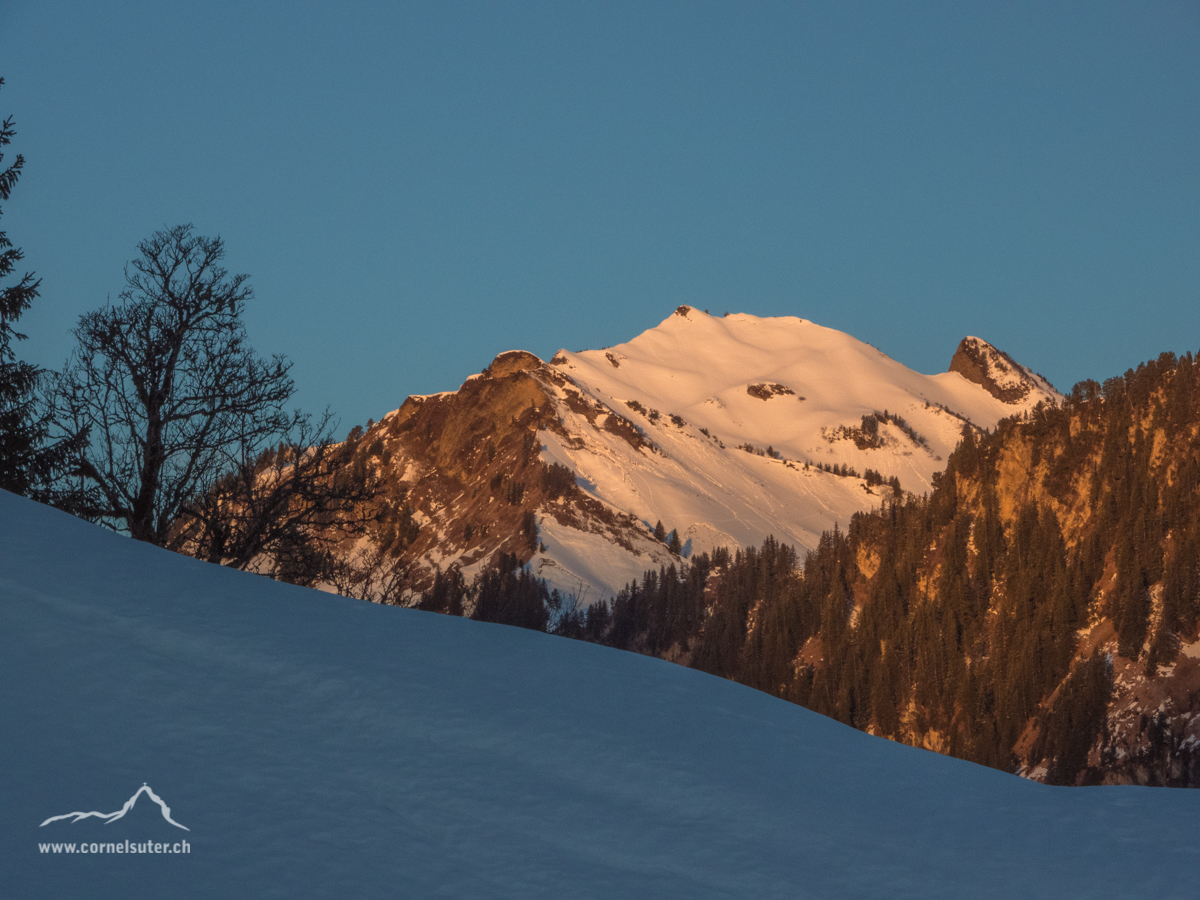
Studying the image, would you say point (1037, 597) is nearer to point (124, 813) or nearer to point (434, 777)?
point (434, 777)

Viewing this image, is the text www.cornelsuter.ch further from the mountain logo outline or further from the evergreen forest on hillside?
the evergreen forest on hillside

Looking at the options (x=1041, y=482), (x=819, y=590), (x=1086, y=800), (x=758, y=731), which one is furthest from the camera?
(x=819, y=590)

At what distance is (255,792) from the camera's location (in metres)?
8.06

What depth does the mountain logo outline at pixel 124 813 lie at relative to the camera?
24.0ft

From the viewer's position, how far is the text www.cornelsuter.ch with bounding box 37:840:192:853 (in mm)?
7066

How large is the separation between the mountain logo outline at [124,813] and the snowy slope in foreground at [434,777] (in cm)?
5

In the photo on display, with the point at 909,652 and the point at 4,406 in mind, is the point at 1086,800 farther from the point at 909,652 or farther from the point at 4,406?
the point at 909,652

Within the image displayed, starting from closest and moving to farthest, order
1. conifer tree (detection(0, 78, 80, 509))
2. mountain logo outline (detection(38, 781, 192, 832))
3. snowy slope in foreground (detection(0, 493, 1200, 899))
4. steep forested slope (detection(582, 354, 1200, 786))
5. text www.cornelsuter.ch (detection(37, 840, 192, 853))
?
text www.cornelsuter.ch (detection(37, 840, 192, 853)) < mountain logo outline (detection(38, 781, 192, 832)) < snowy slope in foreground (detection(0, 493, 1200, 899)) < conifer tree (detection(0, 78, 80, 509)) < steep forested slope (detection(582, 354, 1200, 786))

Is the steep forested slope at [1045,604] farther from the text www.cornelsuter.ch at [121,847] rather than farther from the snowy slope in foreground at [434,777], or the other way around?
the text www.cornelsuter.ch at [121,847]

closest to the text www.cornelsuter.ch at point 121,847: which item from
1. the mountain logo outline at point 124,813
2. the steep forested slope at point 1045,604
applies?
the mountain logo outline at point 124,813

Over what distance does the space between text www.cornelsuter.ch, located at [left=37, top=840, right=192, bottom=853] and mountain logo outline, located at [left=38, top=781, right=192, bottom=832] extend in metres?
0.18

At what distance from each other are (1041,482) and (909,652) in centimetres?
2510

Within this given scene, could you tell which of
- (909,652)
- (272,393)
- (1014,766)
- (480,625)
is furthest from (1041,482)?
(480,625)

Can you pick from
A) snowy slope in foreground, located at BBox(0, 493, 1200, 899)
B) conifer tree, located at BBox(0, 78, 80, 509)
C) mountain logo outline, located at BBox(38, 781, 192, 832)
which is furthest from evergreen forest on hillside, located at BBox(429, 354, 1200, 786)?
mountain logo outline, located at BBox(38, 781, 192, 832)
